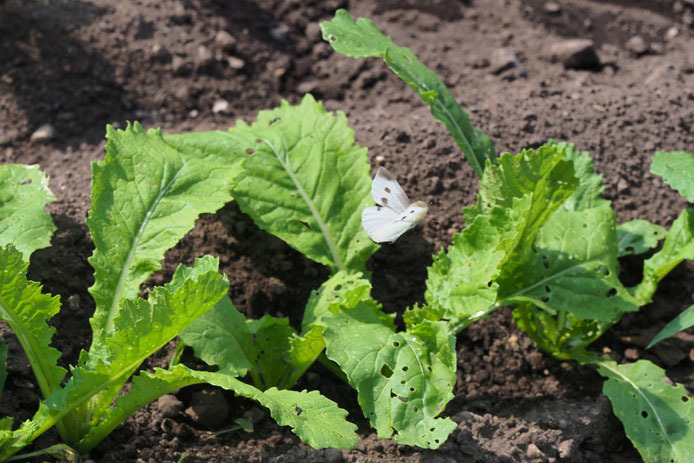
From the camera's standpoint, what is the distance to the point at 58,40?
4457 mm

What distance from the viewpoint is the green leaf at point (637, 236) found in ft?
10.8

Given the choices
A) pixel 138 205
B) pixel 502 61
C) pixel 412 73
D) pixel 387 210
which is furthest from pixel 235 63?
pixel 387 210

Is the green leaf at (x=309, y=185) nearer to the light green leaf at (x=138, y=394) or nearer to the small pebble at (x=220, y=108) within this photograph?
the light green leaf at (x=138, y=394)

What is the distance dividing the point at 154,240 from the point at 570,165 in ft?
5.09

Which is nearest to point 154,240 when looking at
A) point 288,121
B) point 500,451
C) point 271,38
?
point 288,121

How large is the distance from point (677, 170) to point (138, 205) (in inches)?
79.5

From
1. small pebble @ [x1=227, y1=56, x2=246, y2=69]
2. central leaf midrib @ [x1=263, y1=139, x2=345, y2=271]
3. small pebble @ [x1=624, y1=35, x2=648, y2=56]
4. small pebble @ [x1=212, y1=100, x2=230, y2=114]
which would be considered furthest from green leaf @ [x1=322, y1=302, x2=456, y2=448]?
small pebble @ [x1=624, y1=35, x2=648, y2=56]

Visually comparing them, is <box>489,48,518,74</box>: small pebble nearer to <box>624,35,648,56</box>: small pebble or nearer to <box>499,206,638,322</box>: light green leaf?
<box>624,35,648,56</box>: small pebble

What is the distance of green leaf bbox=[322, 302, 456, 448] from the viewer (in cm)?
239

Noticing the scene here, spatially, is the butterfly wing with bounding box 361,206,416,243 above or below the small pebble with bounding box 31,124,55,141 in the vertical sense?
above

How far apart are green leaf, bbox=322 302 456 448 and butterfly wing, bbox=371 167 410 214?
0.39 meters

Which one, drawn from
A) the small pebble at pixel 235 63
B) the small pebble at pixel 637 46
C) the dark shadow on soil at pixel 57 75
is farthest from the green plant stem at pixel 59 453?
the small pebble at pixel 637 46

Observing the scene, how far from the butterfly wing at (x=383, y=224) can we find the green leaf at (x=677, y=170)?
1.03 meters

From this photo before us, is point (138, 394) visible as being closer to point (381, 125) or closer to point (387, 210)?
point (387, 210)
